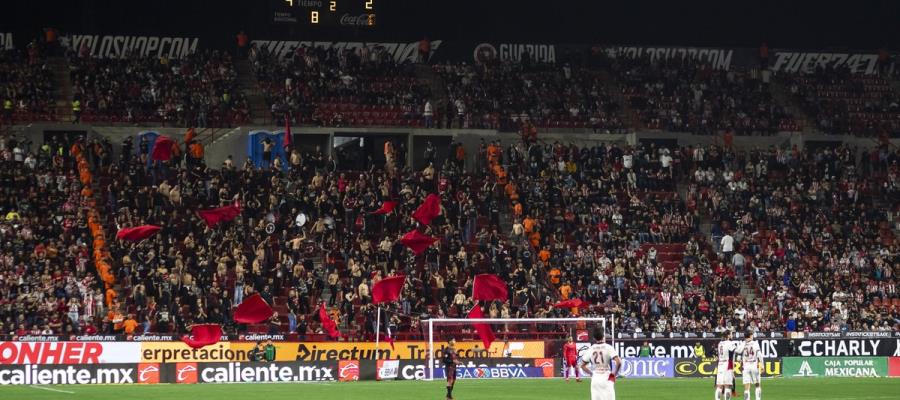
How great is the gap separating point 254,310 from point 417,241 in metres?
6.16

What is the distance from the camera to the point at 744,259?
177 ft

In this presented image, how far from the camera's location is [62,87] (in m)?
57.8

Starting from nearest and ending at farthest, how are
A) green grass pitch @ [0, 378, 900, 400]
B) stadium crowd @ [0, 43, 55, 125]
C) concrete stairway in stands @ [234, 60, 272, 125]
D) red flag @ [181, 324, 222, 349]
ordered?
green grass pitch @ [0, 378, 900, 400] < red flag @ [181, 324, 222, 349] < stadium crowd @ [0, 43, 55, 125] < concrete stairway in stands @ [234, 60, 272, 125]

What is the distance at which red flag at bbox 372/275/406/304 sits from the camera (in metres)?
44.7

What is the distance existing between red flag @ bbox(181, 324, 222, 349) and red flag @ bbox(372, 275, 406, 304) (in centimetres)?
520

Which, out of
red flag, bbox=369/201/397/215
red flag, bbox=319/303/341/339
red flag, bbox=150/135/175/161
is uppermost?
red flag, bbox=150/135/175/161

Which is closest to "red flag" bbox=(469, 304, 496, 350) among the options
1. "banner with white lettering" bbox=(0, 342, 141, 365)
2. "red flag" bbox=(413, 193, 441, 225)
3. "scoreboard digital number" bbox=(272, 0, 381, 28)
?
"red flag" bbox=(413, 193, 441, 225)

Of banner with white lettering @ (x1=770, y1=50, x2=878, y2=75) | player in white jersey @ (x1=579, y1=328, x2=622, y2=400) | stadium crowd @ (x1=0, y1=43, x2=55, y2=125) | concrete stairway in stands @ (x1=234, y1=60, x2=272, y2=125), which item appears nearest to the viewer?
player in white jersey @ (x1=579, y1=328, x2=622, y2=400)

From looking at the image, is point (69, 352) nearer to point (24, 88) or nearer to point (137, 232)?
point (137, 232)

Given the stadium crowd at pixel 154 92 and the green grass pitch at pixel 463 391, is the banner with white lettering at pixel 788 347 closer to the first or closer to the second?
Answer: the green grass pitch at pixel 463 391

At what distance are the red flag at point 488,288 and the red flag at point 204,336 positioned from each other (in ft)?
29.5

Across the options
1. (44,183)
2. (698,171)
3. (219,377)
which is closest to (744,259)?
(698,171)

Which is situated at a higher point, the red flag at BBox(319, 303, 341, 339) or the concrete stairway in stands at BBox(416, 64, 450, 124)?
the concrete stairway in stands at BBox(416, 64, 450, 124)

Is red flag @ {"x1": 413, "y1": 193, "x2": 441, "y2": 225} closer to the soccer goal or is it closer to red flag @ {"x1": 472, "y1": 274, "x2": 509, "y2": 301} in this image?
red flag @ {"x1": 472, "y1": 274, "x2": 509, "y2": 301}
